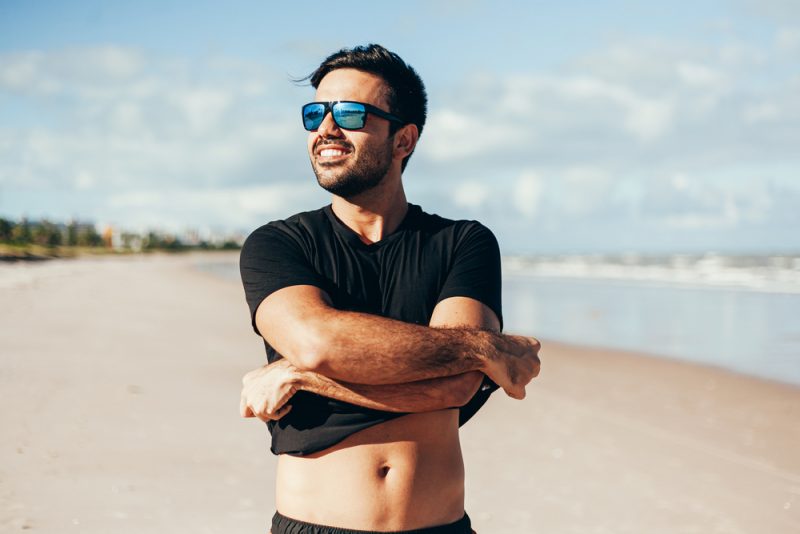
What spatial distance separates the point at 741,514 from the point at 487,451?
90.1 inches

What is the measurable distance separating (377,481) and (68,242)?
272 ft

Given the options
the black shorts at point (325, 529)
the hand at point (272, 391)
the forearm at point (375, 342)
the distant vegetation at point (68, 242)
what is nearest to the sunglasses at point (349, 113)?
the forearm at point (375, 342)

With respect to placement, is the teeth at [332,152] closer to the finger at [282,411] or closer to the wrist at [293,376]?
the wrist at [293,376]

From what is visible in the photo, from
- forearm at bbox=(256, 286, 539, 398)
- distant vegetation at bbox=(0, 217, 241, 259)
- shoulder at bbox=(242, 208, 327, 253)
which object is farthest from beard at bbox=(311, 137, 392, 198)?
distant vegetation at bbox=(0, 217, 241, 259)

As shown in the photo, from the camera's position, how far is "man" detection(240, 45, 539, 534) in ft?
7.22

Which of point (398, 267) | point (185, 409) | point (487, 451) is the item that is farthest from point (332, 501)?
point (185, 409)

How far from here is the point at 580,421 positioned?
864 centimetres

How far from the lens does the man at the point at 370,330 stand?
2.20 metres

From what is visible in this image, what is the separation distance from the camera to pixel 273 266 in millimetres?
2377

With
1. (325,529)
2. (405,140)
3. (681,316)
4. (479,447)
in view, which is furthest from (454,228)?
(681,316)

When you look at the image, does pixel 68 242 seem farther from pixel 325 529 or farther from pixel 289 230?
pixel 325 529

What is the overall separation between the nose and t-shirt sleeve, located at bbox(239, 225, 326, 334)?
1.10ft

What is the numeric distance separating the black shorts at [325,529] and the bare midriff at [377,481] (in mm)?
14

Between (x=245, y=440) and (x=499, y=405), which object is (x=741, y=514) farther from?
(x=245, y=440)
